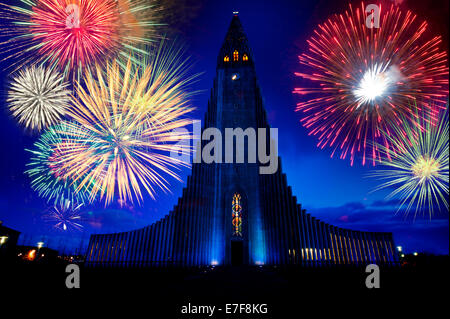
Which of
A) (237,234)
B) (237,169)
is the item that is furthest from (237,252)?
(237,169)

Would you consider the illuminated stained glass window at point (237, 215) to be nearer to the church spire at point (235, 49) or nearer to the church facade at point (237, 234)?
the church facade at point (237, 234)

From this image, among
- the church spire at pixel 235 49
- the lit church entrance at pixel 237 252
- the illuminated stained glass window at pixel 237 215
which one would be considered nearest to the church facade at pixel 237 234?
the illuminated stained glass window at pixel 237 215

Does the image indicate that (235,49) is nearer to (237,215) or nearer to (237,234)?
(237,215)

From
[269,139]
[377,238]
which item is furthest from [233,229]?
[377,238]

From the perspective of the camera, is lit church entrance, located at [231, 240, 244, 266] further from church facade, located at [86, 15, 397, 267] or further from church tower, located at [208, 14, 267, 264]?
church facade, located at [86, 15, 397, 267]

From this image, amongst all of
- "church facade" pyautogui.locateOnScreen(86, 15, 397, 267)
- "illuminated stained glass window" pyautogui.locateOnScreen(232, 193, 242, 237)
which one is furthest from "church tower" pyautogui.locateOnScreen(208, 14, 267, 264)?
"church facade" pyautogui.locateOnScreen(86, 15, 397, 267)
